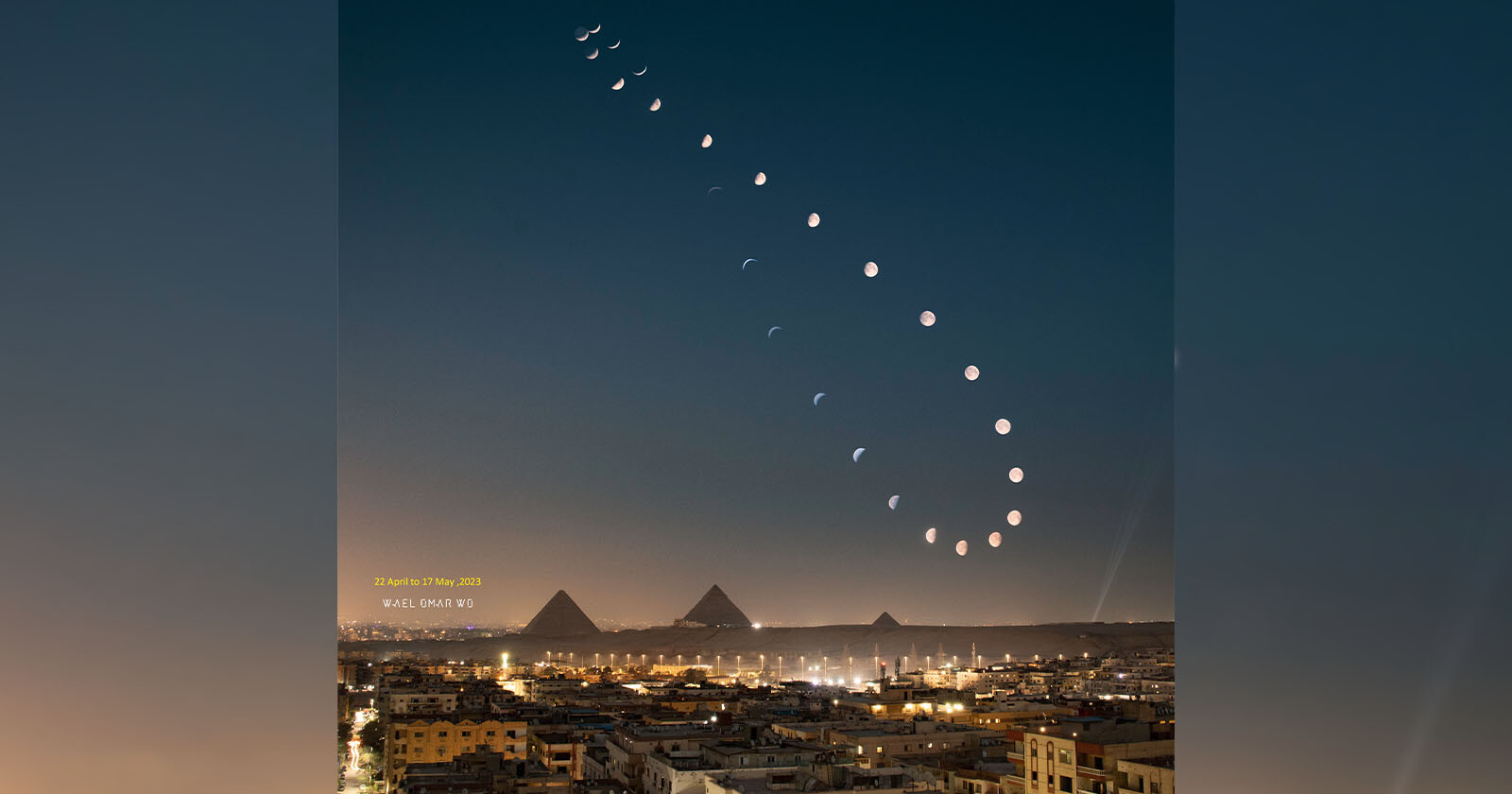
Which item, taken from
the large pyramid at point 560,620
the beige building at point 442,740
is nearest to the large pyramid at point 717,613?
the large pyramid at point 560,620

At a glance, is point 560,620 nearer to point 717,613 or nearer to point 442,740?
point 717,613

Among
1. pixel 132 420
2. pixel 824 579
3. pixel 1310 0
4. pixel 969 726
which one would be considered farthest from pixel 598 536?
pixel 1310 0

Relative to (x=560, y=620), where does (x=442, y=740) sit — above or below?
below

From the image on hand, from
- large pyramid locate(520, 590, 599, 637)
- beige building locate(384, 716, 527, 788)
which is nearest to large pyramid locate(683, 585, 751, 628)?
large pyramid locate(520, 590, 599, 637)

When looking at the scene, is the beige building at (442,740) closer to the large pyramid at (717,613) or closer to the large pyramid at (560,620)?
Answer: the large pyramid at (560,620)

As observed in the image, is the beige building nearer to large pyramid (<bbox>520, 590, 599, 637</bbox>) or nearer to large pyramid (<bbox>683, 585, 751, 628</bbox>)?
large pyramid (<bbox>520, 590, 599, 637</bbox>)

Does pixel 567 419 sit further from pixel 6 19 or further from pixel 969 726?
pixel 6 19

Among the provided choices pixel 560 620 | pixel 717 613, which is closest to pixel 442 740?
pixel 560 620
